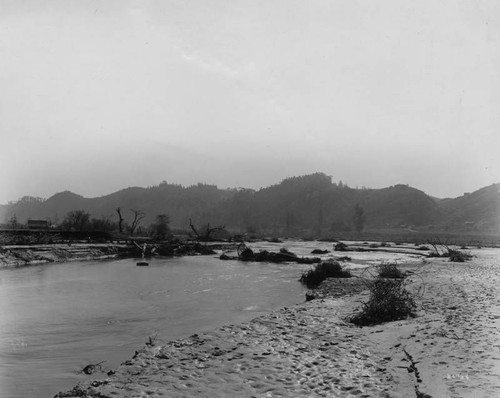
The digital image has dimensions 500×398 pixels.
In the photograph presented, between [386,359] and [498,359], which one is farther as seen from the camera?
[386,359]

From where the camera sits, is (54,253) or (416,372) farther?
(54,253)

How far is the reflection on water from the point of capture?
30.4 feet

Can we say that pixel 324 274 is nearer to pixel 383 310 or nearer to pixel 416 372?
pixel 383 310

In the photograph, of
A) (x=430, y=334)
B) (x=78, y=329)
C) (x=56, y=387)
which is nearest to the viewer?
(x=56, y=387)

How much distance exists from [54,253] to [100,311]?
2828 centimetres

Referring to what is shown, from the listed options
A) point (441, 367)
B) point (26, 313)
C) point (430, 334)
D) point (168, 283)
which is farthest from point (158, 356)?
point (168, 283)

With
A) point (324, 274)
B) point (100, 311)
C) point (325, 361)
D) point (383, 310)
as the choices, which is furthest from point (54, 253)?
point (325, 361)

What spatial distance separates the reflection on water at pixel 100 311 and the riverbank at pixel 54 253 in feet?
15.8

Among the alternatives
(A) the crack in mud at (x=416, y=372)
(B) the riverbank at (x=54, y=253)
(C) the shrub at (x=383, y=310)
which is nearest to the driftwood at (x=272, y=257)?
(B) the riverbank at (x=54, y=253)

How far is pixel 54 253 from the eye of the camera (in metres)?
40.4

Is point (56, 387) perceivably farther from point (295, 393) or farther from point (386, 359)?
point (386, 359)

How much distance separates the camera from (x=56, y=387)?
25.2 ft

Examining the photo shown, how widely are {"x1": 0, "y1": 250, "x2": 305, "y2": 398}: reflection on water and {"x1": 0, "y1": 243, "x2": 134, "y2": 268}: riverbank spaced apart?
15.8 ft

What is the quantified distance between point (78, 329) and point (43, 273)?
19.1 metres
